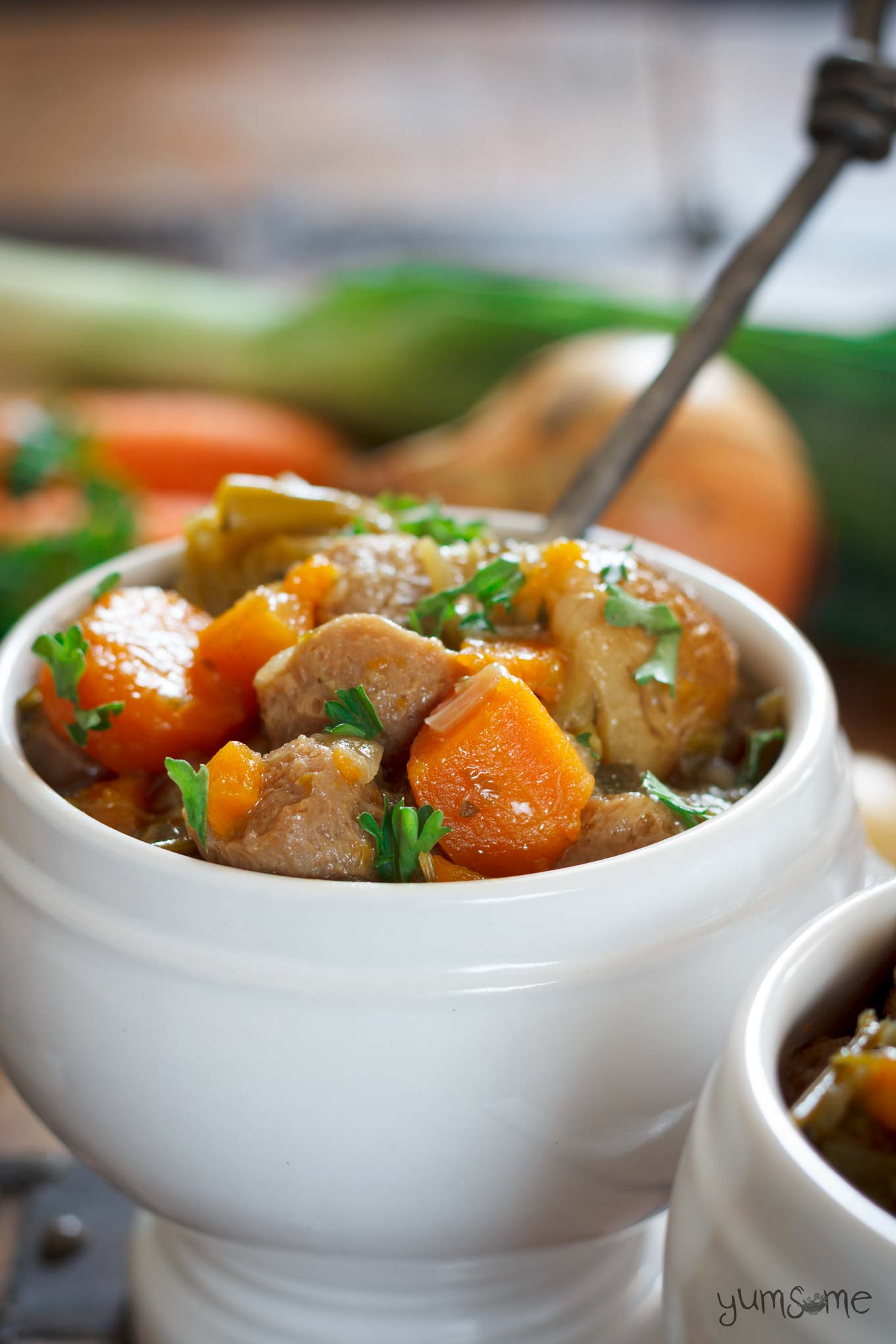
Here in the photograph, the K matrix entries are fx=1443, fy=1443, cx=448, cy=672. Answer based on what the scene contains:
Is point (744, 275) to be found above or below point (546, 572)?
above

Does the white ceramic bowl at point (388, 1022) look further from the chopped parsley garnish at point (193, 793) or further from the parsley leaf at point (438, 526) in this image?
the parsley leaf at point (438, 526)

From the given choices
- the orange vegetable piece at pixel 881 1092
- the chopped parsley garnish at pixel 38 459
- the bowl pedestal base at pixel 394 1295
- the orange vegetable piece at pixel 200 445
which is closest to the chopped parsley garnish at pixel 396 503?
the bowl pedestal base at pixel 394 1295

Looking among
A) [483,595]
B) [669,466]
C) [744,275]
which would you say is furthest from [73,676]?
[669,466]

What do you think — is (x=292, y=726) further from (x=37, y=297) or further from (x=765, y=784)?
(x=37, y=297)

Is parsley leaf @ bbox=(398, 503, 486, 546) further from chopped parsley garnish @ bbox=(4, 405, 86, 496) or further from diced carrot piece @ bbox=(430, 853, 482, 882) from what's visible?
chopped parsley garnish @ bbox=(4, 405, 86, 496)

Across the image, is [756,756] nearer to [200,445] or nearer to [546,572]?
[546,572]

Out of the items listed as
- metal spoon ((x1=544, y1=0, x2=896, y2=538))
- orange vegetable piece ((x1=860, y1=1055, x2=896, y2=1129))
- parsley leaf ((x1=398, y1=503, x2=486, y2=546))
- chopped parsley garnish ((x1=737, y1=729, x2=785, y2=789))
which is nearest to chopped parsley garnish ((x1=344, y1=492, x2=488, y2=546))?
parsley leaf ((x1=398, y1=503, x2=486, y2=546))
